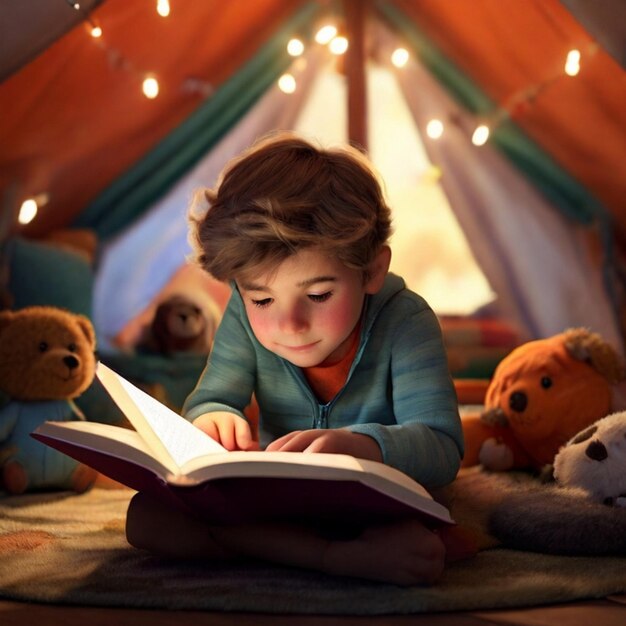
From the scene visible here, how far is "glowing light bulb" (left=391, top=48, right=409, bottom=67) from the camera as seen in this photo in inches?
103

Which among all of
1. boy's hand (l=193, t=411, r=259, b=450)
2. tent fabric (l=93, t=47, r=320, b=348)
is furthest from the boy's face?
tent fabric (l=93, t=47, r=320, b=348)

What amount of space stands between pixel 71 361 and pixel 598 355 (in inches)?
38.3

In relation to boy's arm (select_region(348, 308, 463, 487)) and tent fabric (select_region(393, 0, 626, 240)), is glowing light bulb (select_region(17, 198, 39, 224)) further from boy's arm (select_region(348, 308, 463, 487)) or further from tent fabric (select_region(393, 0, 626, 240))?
boy's arm (select_region(348, 308, 463, 487))

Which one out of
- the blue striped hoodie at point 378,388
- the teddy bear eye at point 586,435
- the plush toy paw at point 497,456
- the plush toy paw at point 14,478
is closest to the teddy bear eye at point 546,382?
the plush toy paw at point 497,456

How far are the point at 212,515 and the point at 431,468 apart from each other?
11.6 inches

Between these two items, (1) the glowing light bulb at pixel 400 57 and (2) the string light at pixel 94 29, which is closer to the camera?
(2) the string light at pixel 94 29

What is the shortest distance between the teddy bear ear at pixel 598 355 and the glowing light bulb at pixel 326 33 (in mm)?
1263

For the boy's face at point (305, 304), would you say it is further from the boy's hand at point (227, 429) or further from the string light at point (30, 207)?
the string light at point (30, 207)

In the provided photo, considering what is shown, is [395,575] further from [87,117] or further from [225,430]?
[87,117]

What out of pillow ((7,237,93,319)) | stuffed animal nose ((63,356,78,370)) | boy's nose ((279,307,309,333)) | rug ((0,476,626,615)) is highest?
pillow ((7,237,93,319))

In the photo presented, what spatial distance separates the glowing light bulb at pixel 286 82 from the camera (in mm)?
2668

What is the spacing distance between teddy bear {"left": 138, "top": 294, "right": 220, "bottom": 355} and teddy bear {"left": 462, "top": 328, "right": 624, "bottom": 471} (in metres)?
0.79

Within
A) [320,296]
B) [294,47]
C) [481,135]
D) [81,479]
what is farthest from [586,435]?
[294,47]

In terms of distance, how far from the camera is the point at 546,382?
1.74 meters
